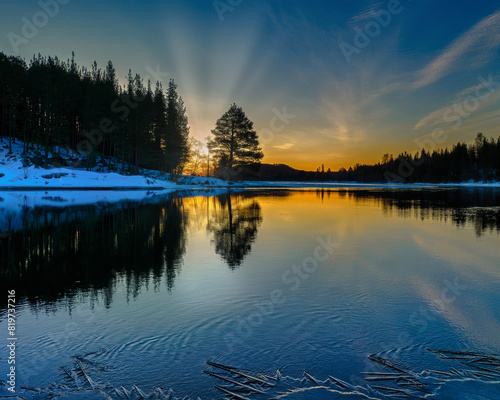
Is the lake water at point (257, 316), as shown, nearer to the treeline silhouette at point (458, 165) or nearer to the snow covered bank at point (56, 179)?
the snow covered bank at point (56, 179)

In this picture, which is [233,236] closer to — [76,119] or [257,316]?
[257,316]

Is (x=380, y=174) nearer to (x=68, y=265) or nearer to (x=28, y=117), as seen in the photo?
(x=28, y=117)

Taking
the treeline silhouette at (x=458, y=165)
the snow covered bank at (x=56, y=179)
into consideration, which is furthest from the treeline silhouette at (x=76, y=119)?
the treeline silhouette at (x=458, y=165)

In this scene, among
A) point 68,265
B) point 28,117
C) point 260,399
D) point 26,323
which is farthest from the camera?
point 28,117

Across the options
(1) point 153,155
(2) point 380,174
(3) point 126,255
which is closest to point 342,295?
(3) point 126,255

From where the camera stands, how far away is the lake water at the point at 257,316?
3.61 meters

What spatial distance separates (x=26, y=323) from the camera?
4.90 metres

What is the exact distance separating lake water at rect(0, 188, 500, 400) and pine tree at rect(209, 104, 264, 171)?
218 feet

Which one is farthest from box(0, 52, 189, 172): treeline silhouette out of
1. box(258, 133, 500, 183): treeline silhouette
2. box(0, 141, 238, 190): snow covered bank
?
box(258, 133, 500, 183): treeline silhouette

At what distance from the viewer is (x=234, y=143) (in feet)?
252

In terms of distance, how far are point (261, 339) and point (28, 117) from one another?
253 ft

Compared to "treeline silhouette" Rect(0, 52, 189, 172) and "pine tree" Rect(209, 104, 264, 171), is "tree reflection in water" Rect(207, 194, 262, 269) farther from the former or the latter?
"pine tree" Rect(209, 104, 264, 171)

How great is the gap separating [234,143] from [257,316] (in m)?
73.4

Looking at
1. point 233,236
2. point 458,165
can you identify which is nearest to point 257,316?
point 233,236
